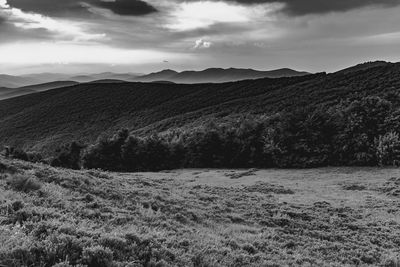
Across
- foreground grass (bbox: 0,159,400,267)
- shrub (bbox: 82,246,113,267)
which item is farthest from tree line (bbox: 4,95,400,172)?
shrub (bbox: 82,246,113,267)

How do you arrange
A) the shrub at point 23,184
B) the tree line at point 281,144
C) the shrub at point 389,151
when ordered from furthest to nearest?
the tree line at point 281,144 → the shrub at point 389,151 → the shrub at point 23,184

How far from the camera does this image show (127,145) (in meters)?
63.6

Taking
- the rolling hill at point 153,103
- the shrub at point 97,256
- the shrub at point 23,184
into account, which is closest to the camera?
the shrub at point 97,256

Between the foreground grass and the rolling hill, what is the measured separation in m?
66.6

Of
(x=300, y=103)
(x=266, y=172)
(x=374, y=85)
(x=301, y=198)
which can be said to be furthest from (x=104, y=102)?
(x=301, y=198)

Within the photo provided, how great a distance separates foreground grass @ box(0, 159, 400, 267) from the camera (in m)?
7.17

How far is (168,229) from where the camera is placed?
11289 millimetres

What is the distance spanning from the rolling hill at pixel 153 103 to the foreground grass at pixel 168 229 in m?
66.6

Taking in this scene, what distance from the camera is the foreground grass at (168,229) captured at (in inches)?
282

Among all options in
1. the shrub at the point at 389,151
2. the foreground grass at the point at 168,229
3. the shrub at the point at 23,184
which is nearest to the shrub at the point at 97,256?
the foreground grass at the point at 168,229

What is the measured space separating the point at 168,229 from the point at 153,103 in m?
148

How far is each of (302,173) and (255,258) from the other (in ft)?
115

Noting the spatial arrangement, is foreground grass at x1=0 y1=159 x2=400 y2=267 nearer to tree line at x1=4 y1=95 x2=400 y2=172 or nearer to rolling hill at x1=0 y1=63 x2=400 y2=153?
tree line at x1=4 y1=95 x2=400 y2=172

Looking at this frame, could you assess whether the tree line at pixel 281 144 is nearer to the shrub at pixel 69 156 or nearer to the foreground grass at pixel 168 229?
the shrub at pixel 69 156
